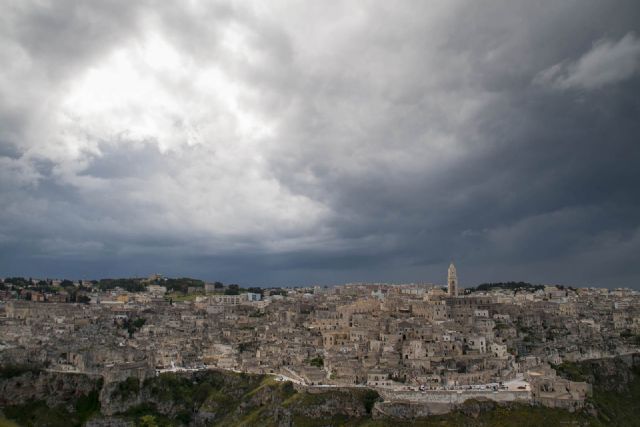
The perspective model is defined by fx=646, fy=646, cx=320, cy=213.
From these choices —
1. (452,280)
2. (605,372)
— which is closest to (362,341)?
(605,372)

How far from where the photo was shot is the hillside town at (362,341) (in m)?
75.6

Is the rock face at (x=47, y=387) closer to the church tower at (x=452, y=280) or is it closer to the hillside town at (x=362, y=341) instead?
the hillside town at (x=362, y=341)

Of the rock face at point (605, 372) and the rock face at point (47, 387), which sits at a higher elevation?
the rock face at point (605, 372)

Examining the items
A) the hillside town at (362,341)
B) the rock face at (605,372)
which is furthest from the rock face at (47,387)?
the rock face at (605,372)

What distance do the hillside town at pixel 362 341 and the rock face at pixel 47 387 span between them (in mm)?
1958

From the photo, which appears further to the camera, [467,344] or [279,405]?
[467,344]

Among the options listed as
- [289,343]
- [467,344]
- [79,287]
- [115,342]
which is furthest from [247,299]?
[467,344]

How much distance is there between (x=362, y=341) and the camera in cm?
8969

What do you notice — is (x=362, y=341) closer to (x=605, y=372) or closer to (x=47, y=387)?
(x=605, y=372)

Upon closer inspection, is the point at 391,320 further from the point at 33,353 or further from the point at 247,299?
the point at 247,299

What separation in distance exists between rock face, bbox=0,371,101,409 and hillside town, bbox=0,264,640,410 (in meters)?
1.96

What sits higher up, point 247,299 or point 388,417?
point 247,299

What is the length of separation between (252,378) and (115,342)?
31.7 m

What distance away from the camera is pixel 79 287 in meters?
190
